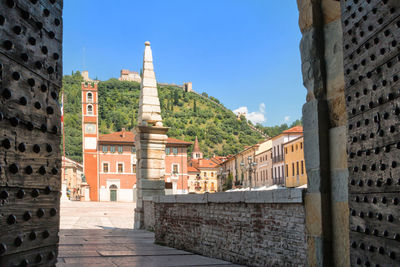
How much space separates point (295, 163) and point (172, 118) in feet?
293

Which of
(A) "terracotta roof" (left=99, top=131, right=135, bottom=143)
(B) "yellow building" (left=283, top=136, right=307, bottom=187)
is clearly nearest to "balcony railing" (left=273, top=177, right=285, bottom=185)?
(B) "yellow building" (left=283, top=136, right=307, bottom=187)

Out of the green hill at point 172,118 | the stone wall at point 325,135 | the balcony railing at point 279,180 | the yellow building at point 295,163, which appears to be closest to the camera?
the stone wall at point 325,135

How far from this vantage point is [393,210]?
3.70 meters

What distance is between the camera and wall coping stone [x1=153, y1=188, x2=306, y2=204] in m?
5.88

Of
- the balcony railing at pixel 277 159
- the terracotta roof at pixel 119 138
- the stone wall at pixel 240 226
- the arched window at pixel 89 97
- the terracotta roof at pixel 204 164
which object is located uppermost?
the arched window at pixel 89 97

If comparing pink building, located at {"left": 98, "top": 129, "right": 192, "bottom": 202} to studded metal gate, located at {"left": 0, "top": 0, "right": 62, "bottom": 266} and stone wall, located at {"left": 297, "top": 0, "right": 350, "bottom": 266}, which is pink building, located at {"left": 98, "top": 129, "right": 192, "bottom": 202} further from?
studded metal gate, located at {"left": 0, "top": 0, "right": 62, "bottom": 266}

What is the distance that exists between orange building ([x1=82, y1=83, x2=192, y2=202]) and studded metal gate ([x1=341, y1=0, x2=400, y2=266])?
2416 inches

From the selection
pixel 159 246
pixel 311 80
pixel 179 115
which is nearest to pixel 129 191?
pixel 159 246

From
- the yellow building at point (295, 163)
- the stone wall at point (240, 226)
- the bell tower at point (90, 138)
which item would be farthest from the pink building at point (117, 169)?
the stone wall at point (240, 226)

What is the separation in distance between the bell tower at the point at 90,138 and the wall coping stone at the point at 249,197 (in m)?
58.5

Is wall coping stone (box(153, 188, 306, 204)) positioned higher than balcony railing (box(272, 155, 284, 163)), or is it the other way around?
balcony railing (box(272, 155, 284, 163))

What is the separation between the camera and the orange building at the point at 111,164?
67000 millimetres

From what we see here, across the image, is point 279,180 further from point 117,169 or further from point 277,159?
point 117,169

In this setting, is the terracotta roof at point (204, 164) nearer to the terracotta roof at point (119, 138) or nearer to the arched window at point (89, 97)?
the terracotta roof at point (119, 138)
